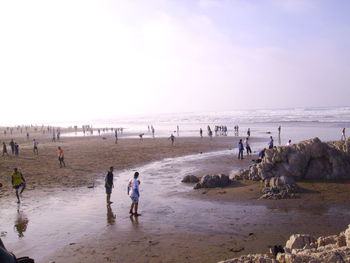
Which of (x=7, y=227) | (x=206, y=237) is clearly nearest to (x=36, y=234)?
(x=7, y=227)

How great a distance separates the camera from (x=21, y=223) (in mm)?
12492

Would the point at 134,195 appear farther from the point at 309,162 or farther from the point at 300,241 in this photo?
the point at 309,162

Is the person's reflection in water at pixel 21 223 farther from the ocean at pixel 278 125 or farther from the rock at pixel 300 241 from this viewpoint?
the ocean at pixel 278 125

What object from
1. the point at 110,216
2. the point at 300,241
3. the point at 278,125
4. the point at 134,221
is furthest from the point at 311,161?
the point at 278,125

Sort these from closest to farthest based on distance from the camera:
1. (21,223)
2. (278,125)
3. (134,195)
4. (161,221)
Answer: (161,221), (21,223), (134,195), (278,125)

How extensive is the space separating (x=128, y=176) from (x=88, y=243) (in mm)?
12502

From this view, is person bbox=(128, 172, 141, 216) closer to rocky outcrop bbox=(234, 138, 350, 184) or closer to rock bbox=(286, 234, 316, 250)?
rock bbox=(286, 234, 316, 250)

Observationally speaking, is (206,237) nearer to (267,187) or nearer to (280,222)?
(280,222)

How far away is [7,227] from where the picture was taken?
12000 millimetres

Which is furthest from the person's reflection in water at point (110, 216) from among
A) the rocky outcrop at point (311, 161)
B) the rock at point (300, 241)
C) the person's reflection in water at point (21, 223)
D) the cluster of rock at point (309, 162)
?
the rocky outcrop at point (311, 161)

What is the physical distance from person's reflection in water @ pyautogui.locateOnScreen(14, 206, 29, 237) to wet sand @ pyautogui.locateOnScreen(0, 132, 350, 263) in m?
0.04

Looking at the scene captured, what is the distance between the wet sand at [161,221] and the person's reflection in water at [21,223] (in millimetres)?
39

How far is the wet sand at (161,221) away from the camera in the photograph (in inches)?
367

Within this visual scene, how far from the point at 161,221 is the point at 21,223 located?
18.4 ft
